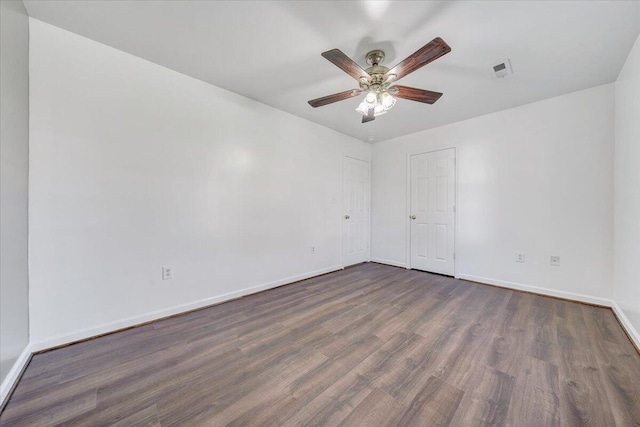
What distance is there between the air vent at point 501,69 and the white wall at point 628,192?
0.81m

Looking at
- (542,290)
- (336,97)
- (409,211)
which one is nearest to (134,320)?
(336,97)

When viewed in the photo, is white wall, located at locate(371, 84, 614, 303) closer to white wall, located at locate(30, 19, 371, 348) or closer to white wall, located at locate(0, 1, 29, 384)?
white wall, located at locate(30, 19, 371, 348)

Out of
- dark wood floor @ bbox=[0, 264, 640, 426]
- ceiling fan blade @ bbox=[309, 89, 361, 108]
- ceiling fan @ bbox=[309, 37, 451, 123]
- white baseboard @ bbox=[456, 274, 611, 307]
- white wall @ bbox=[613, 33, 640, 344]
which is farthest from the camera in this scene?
white baseboard @ bbox=[456, 274, 611, 307]

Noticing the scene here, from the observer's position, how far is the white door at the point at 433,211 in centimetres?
368

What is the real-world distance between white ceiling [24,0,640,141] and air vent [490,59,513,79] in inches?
2.1

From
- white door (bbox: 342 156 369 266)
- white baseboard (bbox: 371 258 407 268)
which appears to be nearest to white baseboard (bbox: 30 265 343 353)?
white door (bbox: 342 156 369 266)

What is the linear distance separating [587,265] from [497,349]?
1.94 meters

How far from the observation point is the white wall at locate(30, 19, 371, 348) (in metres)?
1.77

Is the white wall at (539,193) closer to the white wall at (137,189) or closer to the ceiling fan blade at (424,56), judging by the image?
the ceiling fan blade at (424,56)

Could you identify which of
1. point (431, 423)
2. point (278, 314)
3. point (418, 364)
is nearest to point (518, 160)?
point (418, 364)

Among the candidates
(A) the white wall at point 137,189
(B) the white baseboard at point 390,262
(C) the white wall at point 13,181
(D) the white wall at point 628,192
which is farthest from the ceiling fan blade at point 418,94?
(B) the white baseboard at point 390,262

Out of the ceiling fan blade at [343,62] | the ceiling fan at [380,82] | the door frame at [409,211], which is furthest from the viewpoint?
the door frame at [409,211]

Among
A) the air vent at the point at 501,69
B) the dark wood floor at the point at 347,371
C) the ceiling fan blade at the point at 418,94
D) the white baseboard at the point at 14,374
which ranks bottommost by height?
the dark wood floor at the point at 347,371

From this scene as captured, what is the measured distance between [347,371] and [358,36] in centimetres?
245
